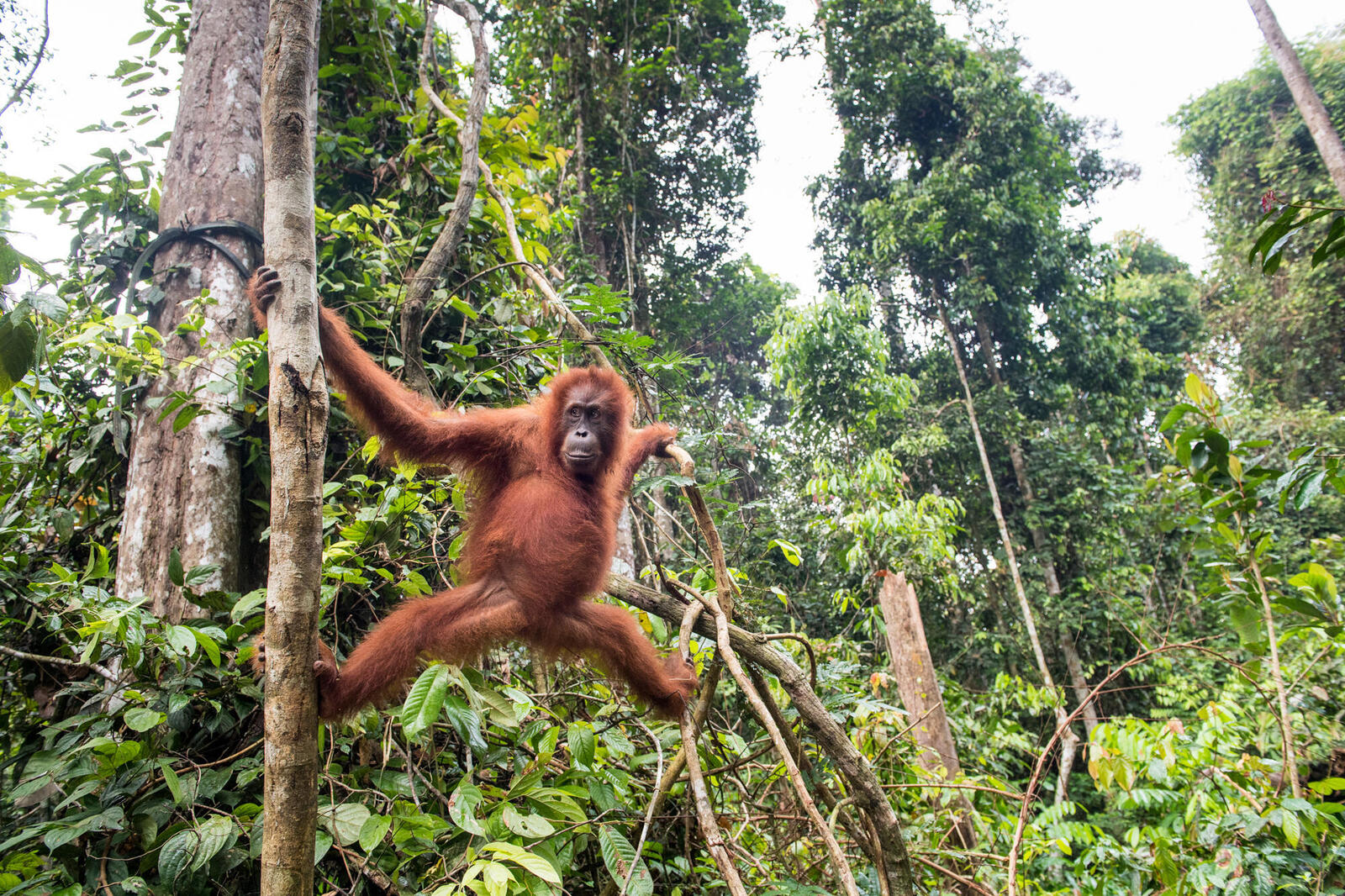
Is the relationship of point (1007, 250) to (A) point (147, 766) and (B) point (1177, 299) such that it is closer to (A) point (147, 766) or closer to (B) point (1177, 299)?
(B) point (1177, 299)

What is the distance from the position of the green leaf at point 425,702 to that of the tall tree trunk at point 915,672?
395 cm

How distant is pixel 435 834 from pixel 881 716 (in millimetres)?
2643

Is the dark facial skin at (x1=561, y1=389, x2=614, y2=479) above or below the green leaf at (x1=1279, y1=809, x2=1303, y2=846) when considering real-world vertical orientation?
above

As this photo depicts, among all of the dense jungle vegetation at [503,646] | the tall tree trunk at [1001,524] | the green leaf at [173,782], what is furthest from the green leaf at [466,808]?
→ the tall tree trunk at [1001,524]

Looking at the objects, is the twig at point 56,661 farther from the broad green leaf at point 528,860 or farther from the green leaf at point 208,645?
the broad green leaf at point 528,860

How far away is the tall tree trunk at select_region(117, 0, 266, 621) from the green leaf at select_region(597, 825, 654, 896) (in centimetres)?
162

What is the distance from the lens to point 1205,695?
9.20 meters

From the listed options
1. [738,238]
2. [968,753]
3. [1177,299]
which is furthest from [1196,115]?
[968,753]

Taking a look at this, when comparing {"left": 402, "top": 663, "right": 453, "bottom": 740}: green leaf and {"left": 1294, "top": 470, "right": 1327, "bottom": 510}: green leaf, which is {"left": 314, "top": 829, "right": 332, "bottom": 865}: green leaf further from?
{"left": 1294, "top": 470, "right": 1327, "bottom": 510}: green leaf

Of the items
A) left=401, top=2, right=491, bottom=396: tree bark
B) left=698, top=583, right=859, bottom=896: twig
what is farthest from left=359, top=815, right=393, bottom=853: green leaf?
left=401, top=2, right=491, bottom=396: tree bark

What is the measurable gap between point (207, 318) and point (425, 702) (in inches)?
82.4

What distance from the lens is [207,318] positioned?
280 cm

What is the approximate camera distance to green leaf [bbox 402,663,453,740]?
5.09ft

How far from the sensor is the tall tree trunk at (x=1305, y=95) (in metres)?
7.77
